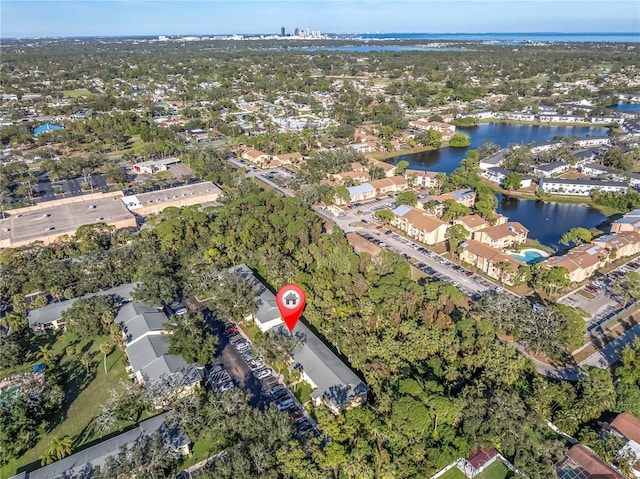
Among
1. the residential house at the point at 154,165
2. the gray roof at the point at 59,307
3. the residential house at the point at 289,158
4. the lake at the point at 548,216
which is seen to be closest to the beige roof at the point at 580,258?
the lake at the point at 548,216

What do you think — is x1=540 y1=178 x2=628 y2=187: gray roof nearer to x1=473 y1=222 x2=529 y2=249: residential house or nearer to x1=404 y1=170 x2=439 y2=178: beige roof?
x1=404 y1=170 x2=439 y2=178: beige roof

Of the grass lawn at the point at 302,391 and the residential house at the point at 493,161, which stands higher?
the residential house at the point at 493,161

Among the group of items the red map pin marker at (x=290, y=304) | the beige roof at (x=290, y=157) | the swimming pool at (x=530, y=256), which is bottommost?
the swimming pool at (x=530, y=256)

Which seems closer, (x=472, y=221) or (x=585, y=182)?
(x=472, y=221)

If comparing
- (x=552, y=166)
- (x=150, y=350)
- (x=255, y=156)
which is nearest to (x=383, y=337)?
(x=150, y=350)

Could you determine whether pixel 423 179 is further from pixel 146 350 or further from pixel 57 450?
pixel 57 450

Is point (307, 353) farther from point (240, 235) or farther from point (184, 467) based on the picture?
point (240, 235)

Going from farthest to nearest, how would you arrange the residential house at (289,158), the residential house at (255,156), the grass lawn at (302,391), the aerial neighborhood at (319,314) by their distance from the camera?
the residential house at (289,158)
the residential house at (255,156)
the grass lawn at (302,391)
the aerial neighborhood at (319,314)

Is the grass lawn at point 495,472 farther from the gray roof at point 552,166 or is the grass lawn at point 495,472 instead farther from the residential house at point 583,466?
the gray roof at point 552,166
